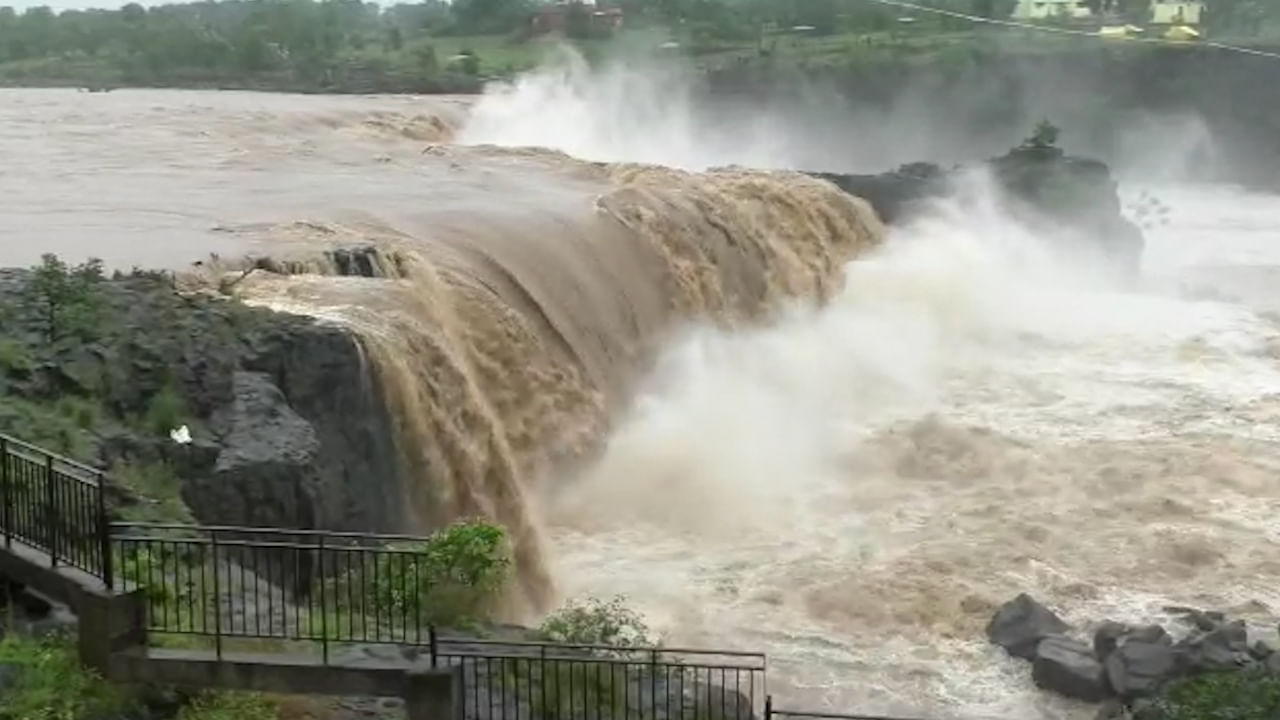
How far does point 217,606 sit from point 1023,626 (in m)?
8.45

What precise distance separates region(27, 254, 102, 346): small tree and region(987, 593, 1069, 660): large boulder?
29.6ft

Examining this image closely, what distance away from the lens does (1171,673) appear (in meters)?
14.1

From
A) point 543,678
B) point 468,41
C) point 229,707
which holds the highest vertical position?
point 468,41

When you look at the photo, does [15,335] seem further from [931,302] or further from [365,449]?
[931,302]

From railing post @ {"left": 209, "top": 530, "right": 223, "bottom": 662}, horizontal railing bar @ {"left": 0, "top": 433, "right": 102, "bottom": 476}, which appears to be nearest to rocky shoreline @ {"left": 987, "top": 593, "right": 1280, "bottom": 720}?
railing post @ {"left": 209, "top": 530, "right": 223, "bottom": 662}

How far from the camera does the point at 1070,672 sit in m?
14.5

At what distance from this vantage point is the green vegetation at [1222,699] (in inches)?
465

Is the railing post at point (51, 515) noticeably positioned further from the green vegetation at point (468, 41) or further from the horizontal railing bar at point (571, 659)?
the green vegetation at point (468, 41)

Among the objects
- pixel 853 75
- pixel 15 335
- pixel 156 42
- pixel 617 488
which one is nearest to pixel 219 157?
pixel 617 488

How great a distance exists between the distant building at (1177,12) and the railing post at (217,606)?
78946 mm

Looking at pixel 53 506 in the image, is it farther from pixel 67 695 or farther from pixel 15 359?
pixel 15 359

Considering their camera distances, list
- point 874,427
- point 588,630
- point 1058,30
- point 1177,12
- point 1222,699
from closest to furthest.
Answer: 1. point 588,630
2. point 1222,699
3. point 874,427
4. point 1058,30
5. point 1177,12

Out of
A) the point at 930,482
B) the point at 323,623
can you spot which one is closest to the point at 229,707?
the point at 323,623

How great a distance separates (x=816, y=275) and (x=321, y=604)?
20392 millimetres
